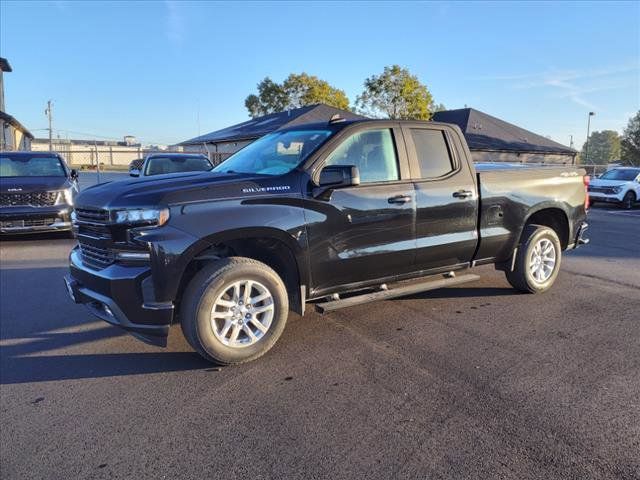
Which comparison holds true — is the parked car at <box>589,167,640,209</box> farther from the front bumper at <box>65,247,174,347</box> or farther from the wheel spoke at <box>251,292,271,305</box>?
the front bumper at <box>65,247,174,347</box>

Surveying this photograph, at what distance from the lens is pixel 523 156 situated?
116 ft

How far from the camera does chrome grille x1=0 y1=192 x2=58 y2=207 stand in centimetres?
929

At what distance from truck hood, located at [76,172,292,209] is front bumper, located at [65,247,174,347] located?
491 millimetres

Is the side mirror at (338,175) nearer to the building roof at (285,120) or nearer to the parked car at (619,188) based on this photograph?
the parked car at (619,188)

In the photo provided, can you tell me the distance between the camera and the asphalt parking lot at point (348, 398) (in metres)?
2.77

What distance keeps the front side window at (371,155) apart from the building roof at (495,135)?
28537mm

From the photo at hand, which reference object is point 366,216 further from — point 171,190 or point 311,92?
point 311,92

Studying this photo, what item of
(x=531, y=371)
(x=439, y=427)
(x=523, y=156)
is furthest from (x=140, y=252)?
(x=523, y=156)

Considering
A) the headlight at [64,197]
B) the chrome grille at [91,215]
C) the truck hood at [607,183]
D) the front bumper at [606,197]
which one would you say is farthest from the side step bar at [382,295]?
the truck hood at [607,183]

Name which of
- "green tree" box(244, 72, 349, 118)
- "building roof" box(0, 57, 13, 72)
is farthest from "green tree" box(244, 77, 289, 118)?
"building roof" box(0, 57, 13, 72)

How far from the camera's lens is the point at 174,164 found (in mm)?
12266

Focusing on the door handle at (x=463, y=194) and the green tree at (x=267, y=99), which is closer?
the door handle at (x=463, y=194)

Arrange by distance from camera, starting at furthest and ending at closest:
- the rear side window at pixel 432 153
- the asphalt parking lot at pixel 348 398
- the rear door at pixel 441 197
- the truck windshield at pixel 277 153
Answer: the rear side window at pixel 432 153 < the rear door at pixel 441 197 < the truck windshield at pixel 277 153 < the asphalt parking lot at pixel 348 398

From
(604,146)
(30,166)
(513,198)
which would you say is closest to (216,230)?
(513,198)
